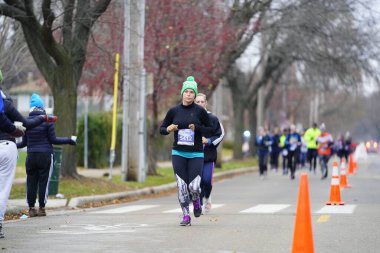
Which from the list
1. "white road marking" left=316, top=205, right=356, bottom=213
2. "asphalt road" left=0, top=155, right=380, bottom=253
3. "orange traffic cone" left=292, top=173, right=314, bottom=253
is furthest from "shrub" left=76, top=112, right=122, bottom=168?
"orange traffic cone" left=292, top=173, right=314, bottom=253

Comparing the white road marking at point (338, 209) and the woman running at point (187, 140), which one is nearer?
the woman running at point (187, 140)

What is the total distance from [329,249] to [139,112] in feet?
50.2

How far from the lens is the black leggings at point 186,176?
1355 cm

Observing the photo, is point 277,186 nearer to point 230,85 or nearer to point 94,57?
point 94,57

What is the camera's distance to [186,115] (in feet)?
44.2

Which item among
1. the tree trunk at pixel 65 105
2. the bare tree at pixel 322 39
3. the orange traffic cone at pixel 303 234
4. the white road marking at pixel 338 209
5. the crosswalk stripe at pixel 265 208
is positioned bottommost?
the crosswalk stripe at pixel 265 208

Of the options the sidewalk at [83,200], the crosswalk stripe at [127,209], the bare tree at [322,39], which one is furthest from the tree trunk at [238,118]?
the crosswalk stripe at [127,209]

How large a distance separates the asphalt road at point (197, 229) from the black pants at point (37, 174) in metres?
0.42

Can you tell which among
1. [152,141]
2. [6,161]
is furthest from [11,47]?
[6,161]

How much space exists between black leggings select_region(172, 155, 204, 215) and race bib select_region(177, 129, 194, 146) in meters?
0.24

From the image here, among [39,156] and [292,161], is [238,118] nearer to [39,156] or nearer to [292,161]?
[292,161]

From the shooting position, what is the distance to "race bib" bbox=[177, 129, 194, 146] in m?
13.4

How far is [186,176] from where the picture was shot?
44.7 feet

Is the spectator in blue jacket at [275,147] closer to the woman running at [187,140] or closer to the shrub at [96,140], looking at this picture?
the shrub at [96,140]
